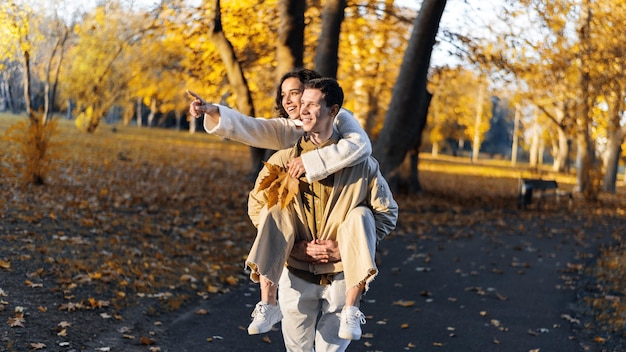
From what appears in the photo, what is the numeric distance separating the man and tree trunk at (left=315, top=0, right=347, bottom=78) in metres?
10.8

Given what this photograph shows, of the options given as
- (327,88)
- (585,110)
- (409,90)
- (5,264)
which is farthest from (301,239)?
(585,110)

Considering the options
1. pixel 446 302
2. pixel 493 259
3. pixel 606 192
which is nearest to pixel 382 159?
pixel 493 259

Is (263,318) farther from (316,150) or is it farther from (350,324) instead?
(316,150)

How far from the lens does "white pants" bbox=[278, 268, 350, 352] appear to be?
13.3 ft

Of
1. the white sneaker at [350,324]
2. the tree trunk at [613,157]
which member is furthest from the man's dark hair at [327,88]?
the tree trunk at [613,157]

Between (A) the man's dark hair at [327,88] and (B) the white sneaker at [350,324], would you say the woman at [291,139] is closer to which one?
(B) the white sneaker at [350,324]

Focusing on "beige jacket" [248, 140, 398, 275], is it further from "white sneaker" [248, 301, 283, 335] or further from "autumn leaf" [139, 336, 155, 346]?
"autumn leaf" [139, 336, 155, 346]

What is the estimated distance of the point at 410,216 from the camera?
16.5 metres

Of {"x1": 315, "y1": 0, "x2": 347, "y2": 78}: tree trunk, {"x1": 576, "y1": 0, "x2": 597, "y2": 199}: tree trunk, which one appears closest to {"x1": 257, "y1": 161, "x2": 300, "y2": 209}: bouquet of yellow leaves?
{"x1": 315, "y1": 0, "x2": 347, "y2": 78}: tree trunk

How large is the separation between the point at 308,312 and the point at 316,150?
1.00m

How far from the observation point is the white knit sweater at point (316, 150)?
12.1 ft

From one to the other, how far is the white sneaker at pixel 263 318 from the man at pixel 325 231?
0.14 m

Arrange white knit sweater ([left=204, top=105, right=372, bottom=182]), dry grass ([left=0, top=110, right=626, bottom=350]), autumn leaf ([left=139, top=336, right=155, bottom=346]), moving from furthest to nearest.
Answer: dry grass ([left=0, top=110, right=626, bottom=350]) → autumn leaf ([left=139, top=336, right=155, bottom=346]) → white knit sweater ([left=204, top=105, right=372, bottom=182])

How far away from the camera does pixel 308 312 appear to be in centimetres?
414
